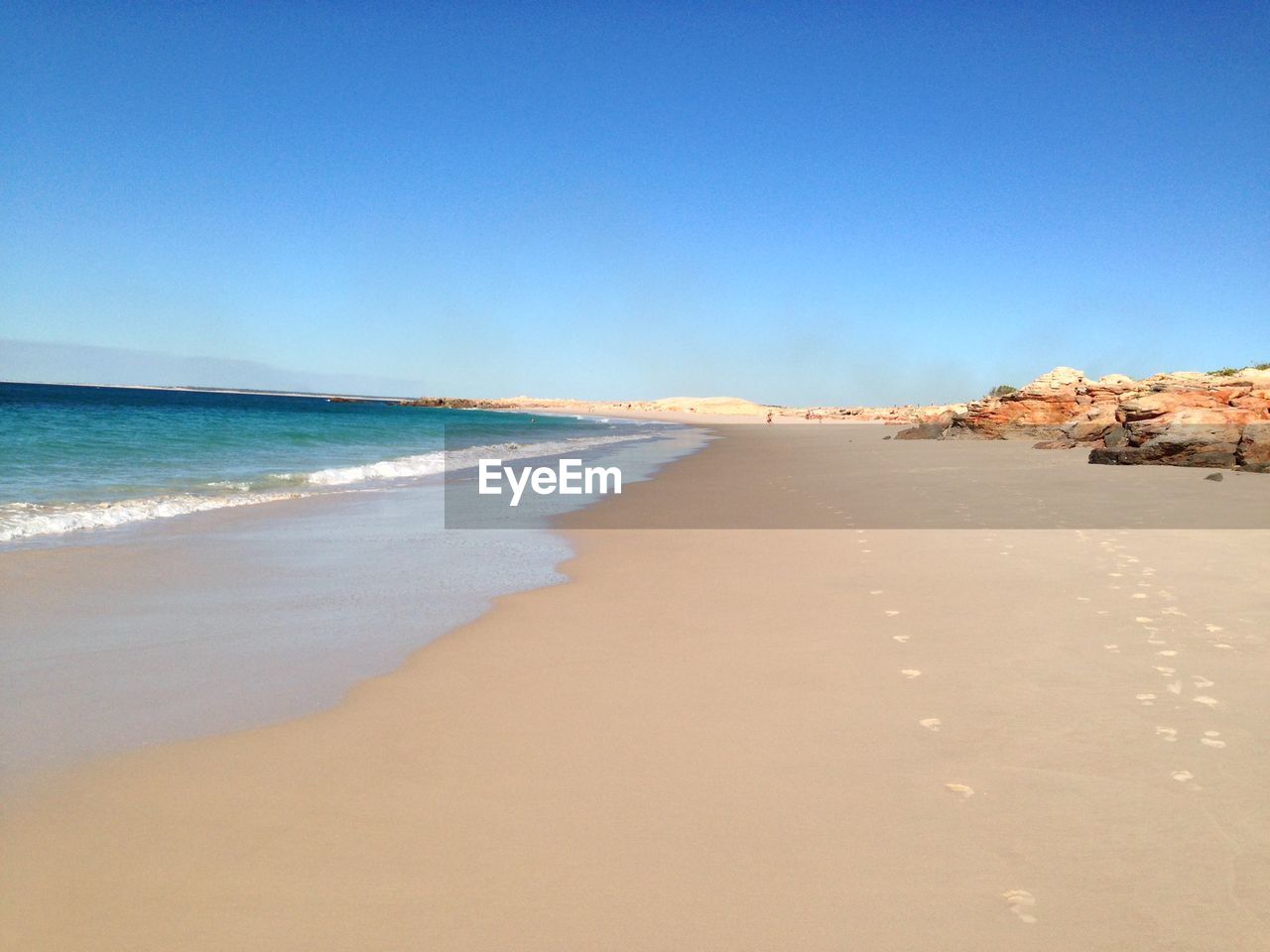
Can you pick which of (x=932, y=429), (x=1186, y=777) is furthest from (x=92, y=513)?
(x=932, y=429)

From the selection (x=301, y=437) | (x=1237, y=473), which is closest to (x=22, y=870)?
(x=1237, y=473)

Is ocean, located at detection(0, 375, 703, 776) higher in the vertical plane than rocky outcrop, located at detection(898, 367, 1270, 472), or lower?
lower

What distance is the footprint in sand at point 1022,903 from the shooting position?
2.62 m

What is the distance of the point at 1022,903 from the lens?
2.69m

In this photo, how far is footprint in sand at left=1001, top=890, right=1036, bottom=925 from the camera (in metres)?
2.62

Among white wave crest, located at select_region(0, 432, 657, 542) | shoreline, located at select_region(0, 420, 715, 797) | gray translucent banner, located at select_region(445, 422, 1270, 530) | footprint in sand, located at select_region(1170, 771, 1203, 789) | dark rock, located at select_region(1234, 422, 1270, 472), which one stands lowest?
shoreline, located at select_region(0, 420, 715, 797)

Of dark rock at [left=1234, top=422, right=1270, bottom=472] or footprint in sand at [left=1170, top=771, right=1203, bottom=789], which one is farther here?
dark rock at [left=1234, top=422, right=1270, bottom=472]

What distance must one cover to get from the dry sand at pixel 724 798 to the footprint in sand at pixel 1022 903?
0.4 inches

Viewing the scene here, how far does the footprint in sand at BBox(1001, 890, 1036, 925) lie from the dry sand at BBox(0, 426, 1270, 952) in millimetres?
11

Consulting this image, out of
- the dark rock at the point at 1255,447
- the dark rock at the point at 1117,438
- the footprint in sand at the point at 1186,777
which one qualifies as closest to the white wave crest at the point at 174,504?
the footprint in sand at the point at 1186,777

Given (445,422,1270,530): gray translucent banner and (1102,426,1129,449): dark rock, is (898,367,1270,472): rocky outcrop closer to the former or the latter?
(1102,426,1129,449): dark rock

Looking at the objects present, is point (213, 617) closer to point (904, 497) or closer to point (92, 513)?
point (92, 513)

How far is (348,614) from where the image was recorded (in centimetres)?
656

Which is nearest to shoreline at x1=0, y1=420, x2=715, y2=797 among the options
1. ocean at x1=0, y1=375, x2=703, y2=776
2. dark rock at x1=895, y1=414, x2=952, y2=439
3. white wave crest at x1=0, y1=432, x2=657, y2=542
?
ocean at x1=0, y1=375, x2=703, y2=776
